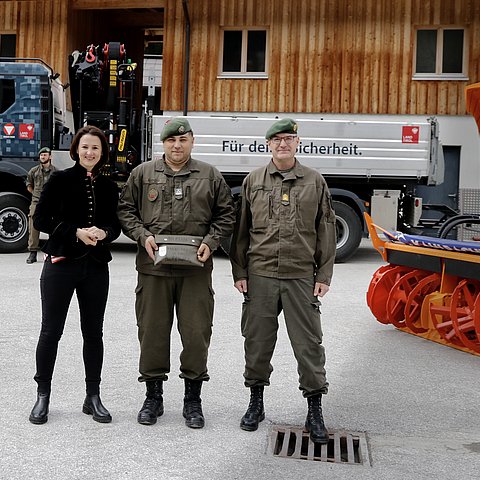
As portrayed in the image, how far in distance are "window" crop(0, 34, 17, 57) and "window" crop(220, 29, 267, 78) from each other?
5.96m

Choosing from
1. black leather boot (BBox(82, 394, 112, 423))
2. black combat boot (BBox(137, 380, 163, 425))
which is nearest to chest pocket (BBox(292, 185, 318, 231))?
black combat boot (BBox(137, 380, 163, 425))

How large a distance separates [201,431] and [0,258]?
9630 mm

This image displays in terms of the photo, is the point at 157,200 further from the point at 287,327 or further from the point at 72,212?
the point at 287,327

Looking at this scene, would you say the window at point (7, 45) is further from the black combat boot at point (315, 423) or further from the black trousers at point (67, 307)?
the black combat boot at point (315, 423)

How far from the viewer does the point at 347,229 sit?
13.4m

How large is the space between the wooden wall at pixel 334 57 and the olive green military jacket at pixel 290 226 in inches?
591

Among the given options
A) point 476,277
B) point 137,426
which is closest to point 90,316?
point 137,426

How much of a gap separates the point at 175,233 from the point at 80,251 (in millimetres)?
570

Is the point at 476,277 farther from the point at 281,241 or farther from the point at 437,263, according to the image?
the point at 281,241

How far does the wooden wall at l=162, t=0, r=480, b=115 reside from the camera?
742 inches

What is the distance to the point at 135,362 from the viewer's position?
6.01 m

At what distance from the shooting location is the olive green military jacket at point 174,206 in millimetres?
4523

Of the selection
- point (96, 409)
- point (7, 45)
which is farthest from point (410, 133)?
point (7, 45)

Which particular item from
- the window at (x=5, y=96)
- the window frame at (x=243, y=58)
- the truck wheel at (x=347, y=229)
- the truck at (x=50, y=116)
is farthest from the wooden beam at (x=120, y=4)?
the truck wheel at (x=347, y=229)
